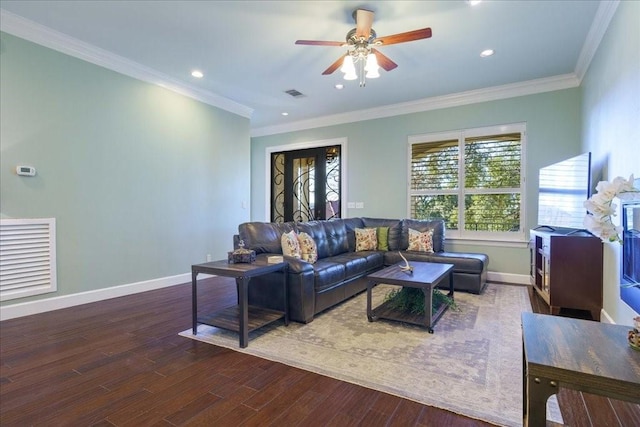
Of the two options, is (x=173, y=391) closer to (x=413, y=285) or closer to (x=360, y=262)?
(x=413, y=285)

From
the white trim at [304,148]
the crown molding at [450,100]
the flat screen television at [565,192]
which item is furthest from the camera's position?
the white trim at [304,148]

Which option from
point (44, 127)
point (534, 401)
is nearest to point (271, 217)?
point (44, 127)

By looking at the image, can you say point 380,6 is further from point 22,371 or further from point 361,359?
point 22,371

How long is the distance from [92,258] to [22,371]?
185 cm

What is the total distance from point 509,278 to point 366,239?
2259 millimetres

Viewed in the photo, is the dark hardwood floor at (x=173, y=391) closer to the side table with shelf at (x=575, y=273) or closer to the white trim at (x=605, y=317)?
the white trim at (x=605, y=317)

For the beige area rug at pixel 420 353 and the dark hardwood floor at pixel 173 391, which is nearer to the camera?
the dark hardwood floor at pixel 173 391

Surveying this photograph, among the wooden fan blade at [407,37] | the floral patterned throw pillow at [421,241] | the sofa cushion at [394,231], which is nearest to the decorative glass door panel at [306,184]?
the sofa cushion at [394,231]

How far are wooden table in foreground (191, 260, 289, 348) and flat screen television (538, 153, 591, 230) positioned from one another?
10.2 feet

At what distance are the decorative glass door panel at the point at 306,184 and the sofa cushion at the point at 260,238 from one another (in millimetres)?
3171

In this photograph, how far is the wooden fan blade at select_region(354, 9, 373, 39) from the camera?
291 cm

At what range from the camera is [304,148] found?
23.1 ft

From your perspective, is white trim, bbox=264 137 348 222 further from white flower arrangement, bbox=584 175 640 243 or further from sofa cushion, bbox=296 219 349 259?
white flower arrangement, bbox=584 175 640 243

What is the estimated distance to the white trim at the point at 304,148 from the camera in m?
6.52
